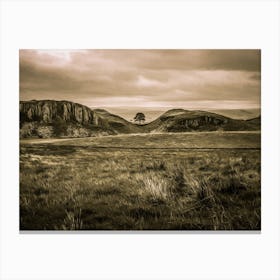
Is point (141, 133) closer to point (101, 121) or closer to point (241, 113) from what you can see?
point (101, 121)

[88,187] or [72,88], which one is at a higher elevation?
[72,88]

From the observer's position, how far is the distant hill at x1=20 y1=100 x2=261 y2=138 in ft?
13.0

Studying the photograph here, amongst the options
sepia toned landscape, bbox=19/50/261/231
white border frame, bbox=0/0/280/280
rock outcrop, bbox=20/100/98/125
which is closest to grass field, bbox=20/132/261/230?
sepia toned landscape, bbox=19/50/261/231

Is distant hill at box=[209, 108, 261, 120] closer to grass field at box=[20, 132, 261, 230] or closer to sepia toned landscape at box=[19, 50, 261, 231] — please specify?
sepia toned landscape at box=[19, 50, 261, 231]

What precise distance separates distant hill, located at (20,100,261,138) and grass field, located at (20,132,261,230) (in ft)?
0.32
